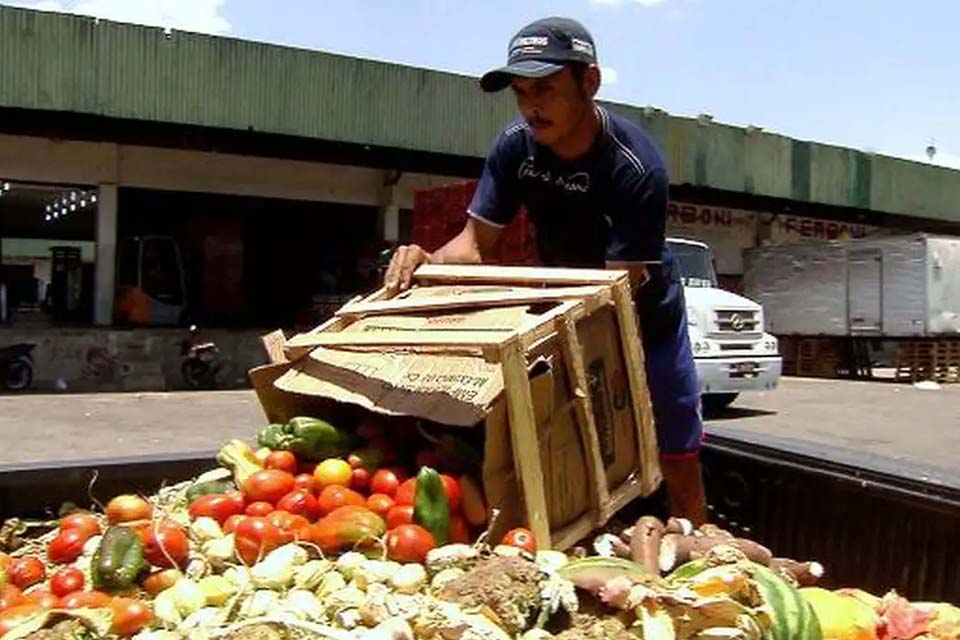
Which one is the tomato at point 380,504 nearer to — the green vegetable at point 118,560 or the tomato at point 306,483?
the tomato at point 306,483

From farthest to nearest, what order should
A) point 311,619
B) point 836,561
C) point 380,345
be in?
point 836,561, point 380,345, point 311,619

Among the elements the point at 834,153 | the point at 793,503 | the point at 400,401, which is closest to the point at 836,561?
the point at 793,503

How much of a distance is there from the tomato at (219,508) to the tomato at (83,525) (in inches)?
10.8

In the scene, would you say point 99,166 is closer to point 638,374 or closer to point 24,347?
point 24,347

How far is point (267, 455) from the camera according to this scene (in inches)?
142

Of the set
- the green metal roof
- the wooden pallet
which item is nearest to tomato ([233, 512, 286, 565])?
the green metal roof

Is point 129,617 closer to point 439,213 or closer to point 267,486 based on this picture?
point 267,486

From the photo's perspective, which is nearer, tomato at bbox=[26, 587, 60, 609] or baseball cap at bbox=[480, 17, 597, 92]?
tomato at bbox=[26, 587, 60, 609]

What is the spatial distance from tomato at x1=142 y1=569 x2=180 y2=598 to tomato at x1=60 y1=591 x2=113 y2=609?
0.43 feet

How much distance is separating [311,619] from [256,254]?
23068 millimetres

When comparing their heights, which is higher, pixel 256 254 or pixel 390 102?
Result: pixel 390 102

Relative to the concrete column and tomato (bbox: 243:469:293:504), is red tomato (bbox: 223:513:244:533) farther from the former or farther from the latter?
the concrete column

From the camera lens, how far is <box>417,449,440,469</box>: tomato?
3.43 meters

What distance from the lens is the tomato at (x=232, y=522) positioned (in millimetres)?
3124
